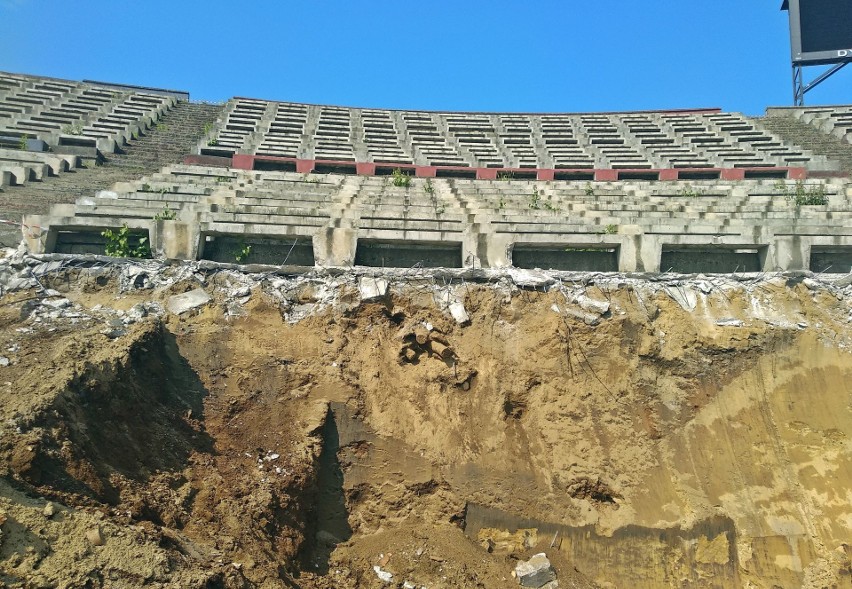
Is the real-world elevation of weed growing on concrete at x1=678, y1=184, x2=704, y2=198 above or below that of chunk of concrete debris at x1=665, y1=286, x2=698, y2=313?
above

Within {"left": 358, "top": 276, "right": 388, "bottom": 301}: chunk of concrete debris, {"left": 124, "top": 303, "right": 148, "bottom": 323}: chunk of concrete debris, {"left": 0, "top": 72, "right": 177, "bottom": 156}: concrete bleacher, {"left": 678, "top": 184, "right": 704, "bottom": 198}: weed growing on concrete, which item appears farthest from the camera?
{"left": 0, "top": 72, "right": 177, "bottom": 156}: concrete bleacher

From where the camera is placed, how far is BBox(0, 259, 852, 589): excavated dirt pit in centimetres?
516

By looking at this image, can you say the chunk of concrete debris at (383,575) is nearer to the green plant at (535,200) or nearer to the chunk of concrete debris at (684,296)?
the chunk of concrete debris at (684,296)

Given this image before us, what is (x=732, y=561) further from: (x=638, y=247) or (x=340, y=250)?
(x=340, y=250)

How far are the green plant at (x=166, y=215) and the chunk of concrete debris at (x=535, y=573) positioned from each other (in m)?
7.16

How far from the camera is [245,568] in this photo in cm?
439

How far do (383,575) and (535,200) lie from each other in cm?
918

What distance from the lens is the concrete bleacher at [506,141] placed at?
1912cm

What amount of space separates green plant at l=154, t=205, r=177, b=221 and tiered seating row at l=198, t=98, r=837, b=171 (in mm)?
9545

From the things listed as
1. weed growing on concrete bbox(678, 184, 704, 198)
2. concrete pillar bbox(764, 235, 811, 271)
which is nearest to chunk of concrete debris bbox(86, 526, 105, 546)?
concrete pillar bbox(764, 235, 811, 271)

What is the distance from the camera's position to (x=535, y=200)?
12.9m

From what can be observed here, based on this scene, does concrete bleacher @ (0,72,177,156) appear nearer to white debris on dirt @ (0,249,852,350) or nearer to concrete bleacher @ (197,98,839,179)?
concrete bleacher @ (197,98,839,179)

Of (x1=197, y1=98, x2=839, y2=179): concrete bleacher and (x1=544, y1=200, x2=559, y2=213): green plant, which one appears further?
(x1=197, y1=98, x2=839, y2=179): concrete bleacher

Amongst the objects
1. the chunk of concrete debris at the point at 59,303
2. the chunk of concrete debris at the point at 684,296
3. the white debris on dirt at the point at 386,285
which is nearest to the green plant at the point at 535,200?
the white debris on dirt at the point at 386,285
